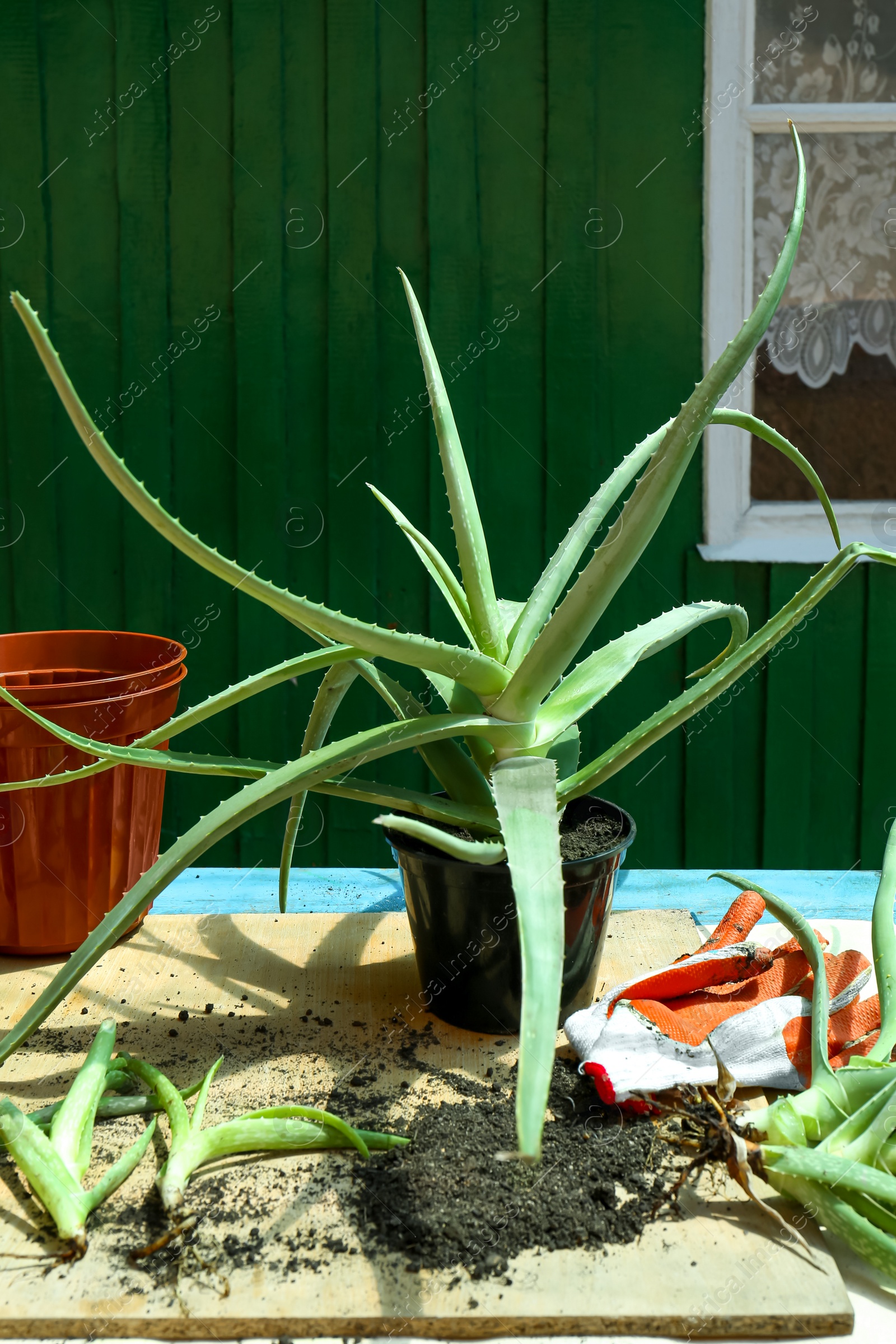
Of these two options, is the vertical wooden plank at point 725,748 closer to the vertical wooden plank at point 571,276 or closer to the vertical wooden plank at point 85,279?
the vertical wooden plank at point 571,276

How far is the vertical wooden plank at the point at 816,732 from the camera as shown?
74.4 inches

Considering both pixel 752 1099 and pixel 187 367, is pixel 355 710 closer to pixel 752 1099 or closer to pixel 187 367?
pixel 187 367

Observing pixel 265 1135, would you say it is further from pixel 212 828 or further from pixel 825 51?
pixel 825 51

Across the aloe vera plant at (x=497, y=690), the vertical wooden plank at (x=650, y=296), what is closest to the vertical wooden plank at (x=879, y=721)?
the vertical wooden plank at (x=650, y=296)

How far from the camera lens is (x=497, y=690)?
843mm

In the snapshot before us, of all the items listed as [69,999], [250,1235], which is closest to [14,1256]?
[250,1235]

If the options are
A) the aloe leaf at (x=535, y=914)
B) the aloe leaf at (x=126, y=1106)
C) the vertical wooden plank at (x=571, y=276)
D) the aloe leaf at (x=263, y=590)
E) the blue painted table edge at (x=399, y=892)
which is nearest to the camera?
the aloe leaf at (x=535, y=914)

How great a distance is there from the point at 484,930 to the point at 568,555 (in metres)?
0.32

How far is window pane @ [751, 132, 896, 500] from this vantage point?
1.85 m

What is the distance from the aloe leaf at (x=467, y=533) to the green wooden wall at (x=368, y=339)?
919mm

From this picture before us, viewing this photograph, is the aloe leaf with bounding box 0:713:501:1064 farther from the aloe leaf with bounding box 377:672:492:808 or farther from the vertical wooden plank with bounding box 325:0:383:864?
the vertical wooden plank with bounding box 325:0:383:864

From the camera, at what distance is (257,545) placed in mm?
1886

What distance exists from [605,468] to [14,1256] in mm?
1537

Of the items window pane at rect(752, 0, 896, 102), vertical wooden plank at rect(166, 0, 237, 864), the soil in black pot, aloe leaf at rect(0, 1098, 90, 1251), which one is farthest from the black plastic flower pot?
window pane at rect(752, 0, 896, 102)
